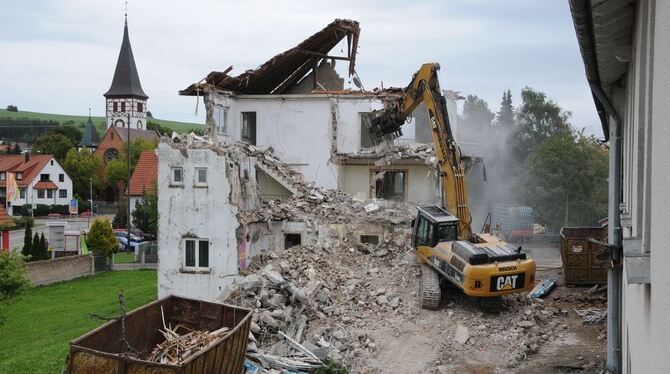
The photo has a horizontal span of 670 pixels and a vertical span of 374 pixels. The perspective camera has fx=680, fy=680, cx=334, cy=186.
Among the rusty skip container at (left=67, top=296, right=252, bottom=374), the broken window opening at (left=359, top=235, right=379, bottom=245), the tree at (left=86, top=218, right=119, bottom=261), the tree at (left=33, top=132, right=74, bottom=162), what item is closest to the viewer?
the rusty skip container at (left=67, top=296, right=252, bottom=374)

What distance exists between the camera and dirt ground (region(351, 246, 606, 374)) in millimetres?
13594

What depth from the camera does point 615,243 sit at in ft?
33.8

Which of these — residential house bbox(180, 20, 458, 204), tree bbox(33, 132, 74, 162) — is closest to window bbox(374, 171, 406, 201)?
residential house bbox(180, 20, 458, 204)

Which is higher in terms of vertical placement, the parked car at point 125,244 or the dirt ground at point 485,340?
the dirt ground at point 485,340

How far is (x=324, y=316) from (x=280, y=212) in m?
7.63

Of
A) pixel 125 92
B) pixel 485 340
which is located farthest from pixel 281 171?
pixel 125 92

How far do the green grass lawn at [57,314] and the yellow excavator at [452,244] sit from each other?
9.76 m

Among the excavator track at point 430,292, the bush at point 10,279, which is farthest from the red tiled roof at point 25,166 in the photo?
the excavator track at point 430,292

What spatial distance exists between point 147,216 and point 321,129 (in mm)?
25913

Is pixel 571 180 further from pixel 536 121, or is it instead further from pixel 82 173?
pixel 82 173

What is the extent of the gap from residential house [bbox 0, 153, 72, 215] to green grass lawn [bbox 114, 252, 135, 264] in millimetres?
29721

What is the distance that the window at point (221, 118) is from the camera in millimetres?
26703

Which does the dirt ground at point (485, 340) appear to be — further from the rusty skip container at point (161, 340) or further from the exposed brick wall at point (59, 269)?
the exposed brick wall at point (59, 269)

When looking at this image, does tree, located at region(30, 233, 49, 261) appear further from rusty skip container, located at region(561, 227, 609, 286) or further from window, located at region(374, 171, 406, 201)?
rusty skip container, located at region(561, 227, 609, 286)
